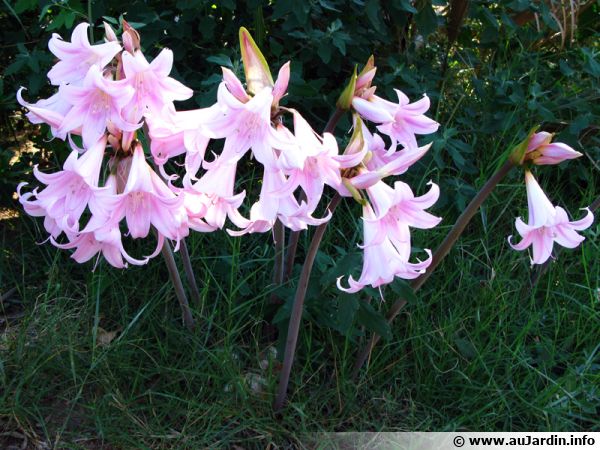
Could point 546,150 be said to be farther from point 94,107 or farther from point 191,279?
point 191,279

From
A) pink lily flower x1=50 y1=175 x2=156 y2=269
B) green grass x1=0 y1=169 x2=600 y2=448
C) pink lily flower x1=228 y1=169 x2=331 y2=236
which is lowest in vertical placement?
green grass x1=0 y1=169 x2=600 y2=448

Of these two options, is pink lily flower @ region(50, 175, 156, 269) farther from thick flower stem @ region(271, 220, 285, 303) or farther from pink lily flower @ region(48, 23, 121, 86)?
thick flower stem @ region(271, 220, 285, 303)

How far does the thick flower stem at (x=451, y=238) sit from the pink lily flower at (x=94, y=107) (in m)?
0.98

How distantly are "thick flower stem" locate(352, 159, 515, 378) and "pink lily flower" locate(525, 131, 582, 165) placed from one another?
2.6 inches

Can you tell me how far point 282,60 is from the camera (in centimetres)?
307

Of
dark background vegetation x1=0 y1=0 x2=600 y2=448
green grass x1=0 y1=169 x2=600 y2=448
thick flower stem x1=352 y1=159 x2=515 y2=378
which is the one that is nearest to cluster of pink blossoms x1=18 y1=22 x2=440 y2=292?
thick flower stem x1=352 y1=159 x2=515 y2=378

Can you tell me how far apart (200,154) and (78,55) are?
1.32ft

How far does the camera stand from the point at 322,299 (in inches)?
92.2

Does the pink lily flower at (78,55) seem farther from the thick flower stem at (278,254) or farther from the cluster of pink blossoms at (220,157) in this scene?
the thick flower stem at (278,254)

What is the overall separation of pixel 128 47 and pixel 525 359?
175 cm

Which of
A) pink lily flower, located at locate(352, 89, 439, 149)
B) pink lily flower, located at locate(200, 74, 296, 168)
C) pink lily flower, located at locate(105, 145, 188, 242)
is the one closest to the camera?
pink lily flower, located at locate(200, 74, 296, 168)

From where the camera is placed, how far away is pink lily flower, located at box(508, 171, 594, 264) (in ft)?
6.02

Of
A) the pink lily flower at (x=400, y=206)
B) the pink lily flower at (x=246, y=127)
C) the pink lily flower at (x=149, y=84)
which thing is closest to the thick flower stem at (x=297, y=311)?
the pink lily flower at (x=400, y=206)
